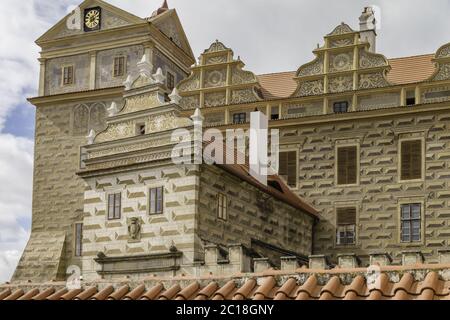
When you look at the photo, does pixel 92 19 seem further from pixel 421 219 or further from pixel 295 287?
pixel 295 287

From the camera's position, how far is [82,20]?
31.4m

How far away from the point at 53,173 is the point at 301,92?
8.93 meters

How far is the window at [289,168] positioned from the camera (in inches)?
1110

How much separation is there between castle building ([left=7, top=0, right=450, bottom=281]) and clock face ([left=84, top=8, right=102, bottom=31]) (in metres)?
0.05

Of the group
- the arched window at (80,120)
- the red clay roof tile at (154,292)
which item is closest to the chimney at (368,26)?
the arched window at (80,120)

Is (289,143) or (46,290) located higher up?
(289,143)

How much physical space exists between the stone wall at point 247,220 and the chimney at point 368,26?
274 inches

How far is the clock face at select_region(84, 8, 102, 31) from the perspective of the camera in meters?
31.1

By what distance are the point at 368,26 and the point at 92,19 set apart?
9.41 m
